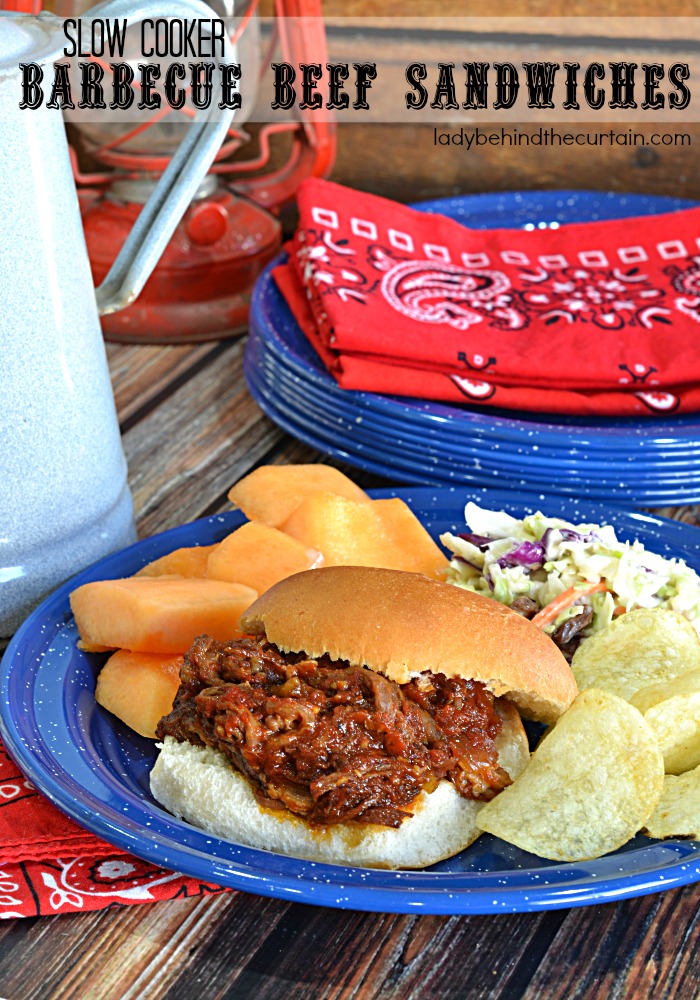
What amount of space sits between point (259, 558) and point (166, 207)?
1.26ft

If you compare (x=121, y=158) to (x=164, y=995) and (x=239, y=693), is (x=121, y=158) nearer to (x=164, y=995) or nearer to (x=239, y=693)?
(x=239, y=693)

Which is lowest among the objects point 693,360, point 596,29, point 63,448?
point 693,360

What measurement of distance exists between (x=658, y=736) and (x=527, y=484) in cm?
57

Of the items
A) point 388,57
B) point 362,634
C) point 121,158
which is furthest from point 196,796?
point 388,57

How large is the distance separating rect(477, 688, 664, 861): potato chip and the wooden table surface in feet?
0.25

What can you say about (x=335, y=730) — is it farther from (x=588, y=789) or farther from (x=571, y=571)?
(x=571, y=571)

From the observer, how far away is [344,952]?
3.01ft

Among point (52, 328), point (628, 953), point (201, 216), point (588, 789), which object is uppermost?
point (52, 328)

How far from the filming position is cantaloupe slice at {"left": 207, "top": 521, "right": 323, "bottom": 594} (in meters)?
1.24

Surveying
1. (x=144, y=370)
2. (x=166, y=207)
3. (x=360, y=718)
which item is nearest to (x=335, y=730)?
(x=360, y=718)

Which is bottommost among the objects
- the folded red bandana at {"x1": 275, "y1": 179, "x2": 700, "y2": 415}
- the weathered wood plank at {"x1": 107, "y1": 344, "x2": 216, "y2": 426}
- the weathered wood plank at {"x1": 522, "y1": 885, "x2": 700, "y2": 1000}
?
the weathered wood plank at {"x1": 522, "y1": 885, "x2": 700, "y2": 1000}

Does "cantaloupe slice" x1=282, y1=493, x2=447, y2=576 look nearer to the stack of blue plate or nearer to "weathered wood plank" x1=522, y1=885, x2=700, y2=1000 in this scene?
the stack of blue plate

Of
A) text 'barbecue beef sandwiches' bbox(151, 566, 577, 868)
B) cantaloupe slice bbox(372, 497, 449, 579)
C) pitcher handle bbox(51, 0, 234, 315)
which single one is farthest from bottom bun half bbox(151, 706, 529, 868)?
pitcher handle bbox(51, 0, 234, 315)

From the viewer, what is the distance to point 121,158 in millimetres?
1964
